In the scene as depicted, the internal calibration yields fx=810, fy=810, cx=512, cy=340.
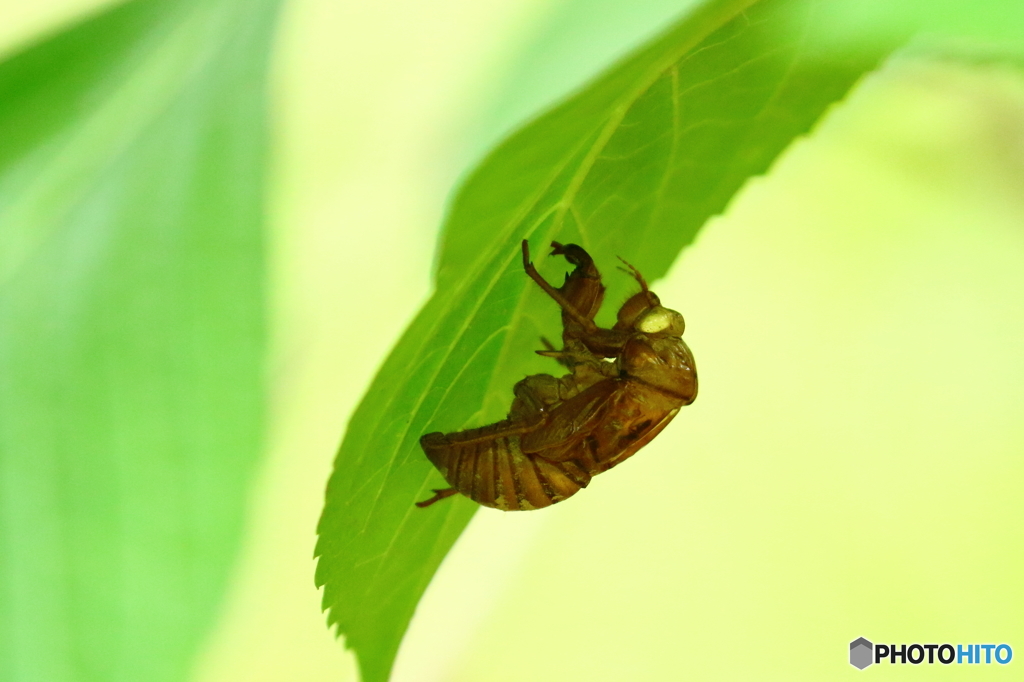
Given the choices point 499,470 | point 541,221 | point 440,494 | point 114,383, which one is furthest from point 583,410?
point 114,383

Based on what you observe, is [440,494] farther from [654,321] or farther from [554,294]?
[654,321]

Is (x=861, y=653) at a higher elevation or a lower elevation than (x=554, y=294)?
lower

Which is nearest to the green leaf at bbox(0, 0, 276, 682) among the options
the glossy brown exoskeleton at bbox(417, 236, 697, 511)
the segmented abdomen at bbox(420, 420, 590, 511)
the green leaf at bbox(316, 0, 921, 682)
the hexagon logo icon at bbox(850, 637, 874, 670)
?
the green leaf at bbox(316, 0, 921, 682)

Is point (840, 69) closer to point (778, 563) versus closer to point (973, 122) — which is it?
point (973, 122)

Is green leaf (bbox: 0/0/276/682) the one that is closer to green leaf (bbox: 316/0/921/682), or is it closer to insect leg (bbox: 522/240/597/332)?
green leaf (bbox: 316/0/921/682)

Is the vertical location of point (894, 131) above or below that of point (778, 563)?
above

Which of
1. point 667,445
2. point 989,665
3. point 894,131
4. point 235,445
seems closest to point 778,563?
point 667,445

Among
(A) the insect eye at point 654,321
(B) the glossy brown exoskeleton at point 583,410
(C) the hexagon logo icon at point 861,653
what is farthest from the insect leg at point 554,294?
(C) the hexagon logo icon at point 861,653
